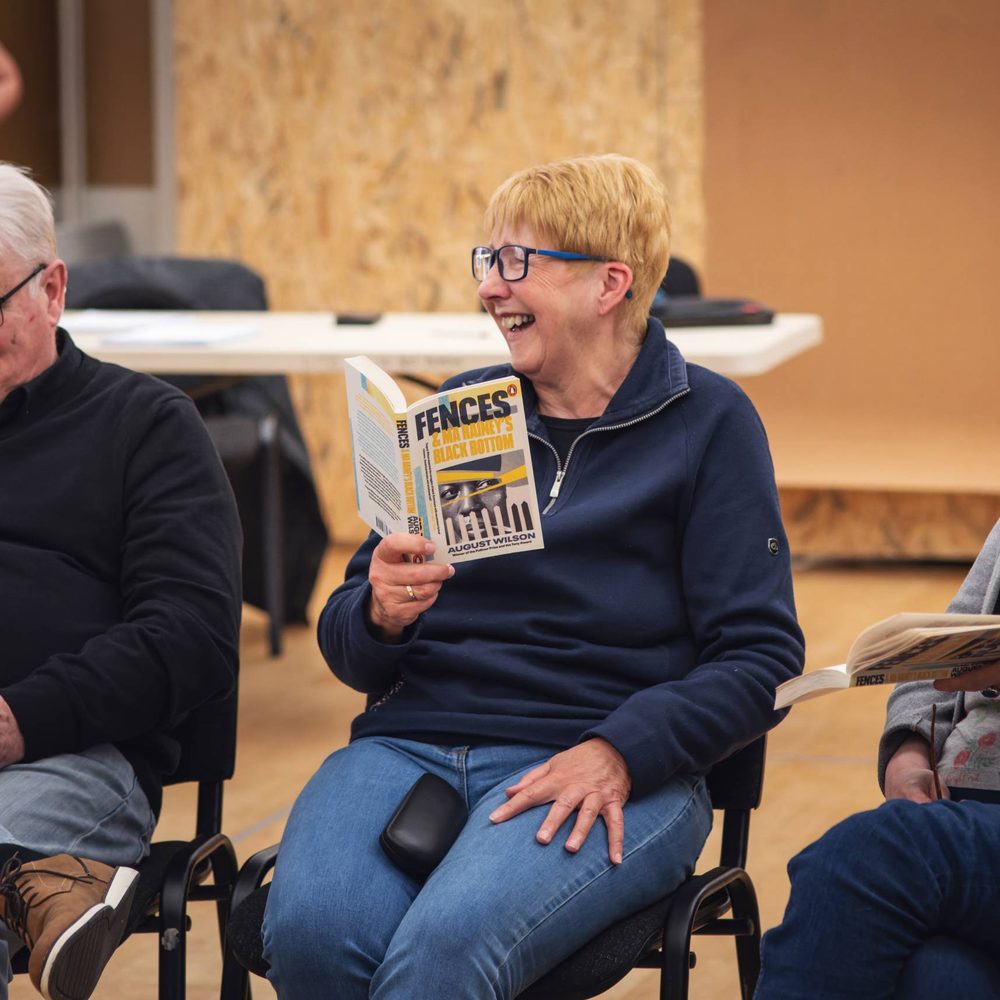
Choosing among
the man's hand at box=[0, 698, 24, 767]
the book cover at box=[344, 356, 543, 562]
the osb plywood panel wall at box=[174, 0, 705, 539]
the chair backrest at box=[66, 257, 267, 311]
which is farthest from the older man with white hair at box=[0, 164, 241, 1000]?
the osb plywood panel wall at box=[174, 0, 705, 539]

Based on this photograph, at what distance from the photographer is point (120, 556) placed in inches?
83.7

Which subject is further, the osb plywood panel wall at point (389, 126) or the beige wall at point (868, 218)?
the osb plywood panel wall at point (389, 126)

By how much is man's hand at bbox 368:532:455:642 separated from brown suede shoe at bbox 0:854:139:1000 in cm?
42

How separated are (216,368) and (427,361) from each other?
20.7 inches

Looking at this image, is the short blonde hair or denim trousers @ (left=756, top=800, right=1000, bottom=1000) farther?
the short blonde hair

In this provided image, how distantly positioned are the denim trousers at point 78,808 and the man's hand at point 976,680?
100 cm

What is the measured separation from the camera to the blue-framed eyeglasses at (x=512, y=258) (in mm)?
2088

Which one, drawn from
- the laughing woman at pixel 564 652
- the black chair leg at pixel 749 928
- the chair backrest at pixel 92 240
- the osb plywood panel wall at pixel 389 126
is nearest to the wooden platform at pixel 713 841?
the black chair leg at pixel 749 928

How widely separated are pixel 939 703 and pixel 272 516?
113 inches

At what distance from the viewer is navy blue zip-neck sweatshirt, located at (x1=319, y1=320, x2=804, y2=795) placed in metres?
1.97

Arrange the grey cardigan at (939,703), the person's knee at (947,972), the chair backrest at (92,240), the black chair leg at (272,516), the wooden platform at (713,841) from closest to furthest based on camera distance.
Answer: the person's knee at (947,972) < the grey cardigan at (939,703) < the wooden platform at (713,841) < the black chair leg at (272,516) < the chair backrest at (92,240)

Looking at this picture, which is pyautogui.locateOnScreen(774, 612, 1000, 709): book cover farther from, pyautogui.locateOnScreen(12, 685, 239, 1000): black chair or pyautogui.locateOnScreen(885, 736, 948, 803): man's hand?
pyautogui.locateOnScreen(12, 685, 239, 1000): black chair

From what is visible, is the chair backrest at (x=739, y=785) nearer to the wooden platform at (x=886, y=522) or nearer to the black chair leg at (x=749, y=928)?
the black chair leg at (x=749, y=928)

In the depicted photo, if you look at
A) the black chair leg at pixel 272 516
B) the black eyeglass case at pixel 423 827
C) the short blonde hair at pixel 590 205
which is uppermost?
the short blonde hair at pixel 590 205
